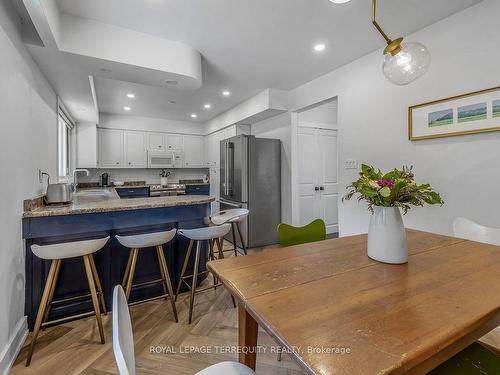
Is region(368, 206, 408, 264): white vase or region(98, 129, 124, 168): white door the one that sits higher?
region(98, 129, 124, 168): white door

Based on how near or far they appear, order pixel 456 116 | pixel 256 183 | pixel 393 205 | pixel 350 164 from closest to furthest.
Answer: pixel 393 205 → pixel 456 116 → pixel 350 164 → pixel 256 183

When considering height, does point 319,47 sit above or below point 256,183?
above

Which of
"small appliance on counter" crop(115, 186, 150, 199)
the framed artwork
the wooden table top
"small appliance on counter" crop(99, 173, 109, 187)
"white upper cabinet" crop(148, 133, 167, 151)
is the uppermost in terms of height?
"white upper cabinet" crop(148, 133, 167, 151)

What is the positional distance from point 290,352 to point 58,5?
2691 millimetres

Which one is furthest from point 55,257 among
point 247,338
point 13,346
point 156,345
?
point 247,338

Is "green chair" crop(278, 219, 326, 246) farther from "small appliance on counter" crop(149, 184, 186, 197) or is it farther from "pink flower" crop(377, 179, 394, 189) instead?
"small appliance on counter" crop(149, 184, 186, 197)

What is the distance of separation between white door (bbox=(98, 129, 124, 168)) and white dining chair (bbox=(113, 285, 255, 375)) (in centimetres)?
509

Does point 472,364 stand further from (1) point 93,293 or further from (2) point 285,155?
(2) point 285,155

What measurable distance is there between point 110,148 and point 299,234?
4.85m

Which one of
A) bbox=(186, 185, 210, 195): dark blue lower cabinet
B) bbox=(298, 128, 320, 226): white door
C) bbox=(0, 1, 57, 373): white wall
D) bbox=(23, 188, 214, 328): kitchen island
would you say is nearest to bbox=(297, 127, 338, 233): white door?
bbox=(298, 128, 320, 226): white door

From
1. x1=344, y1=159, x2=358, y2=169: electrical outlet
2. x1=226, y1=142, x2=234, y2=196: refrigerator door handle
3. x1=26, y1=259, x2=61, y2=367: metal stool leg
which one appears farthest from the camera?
x1=226, y1=142, x2=234, y2=196: refrigerator door handle

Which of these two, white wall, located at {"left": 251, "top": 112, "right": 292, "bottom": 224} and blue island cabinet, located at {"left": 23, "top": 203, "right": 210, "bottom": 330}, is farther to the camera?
white wall, located at {"left": 251, "top": 112, "right": 292, "bottom": 224}

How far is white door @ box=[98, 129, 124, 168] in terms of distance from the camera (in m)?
5.09

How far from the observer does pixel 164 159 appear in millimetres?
5688
